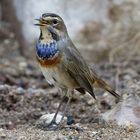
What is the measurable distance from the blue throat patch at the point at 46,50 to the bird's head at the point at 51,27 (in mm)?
55

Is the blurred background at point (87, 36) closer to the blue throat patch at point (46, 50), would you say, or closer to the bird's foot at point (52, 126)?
the bird's foot at point (52, 126)

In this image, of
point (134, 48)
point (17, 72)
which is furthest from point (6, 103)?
point (134, 48)

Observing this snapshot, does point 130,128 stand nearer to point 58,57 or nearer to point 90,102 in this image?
point 58,57

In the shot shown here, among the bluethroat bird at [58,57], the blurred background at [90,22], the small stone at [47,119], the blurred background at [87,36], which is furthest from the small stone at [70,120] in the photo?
the blurred background at [90,22]

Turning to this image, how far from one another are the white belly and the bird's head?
0.28 meters

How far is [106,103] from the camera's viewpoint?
23.6ft

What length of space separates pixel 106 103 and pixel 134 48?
250 centimetres

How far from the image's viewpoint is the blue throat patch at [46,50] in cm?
593

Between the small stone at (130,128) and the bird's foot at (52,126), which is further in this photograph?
the bird's foot at (52,126)

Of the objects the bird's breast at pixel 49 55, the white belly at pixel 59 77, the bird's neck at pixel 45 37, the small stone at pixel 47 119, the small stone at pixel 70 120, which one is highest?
the bird's neck at pixel 45 37

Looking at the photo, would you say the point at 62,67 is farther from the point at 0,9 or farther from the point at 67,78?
the point at 0,9

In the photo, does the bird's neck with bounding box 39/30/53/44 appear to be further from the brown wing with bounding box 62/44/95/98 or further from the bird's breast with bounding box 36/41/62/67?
the brown wing with bounding box 62/44/95/98

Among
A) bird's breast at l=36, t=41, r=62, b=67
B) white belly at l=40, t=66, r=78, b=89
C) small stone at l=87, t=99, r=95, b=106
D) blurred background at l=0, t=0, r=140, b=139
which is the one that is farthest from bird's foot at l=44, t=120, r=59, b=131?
blurred background at l=0, t=0, r=140, b=139

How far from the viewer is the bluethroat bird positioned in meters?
5.92
